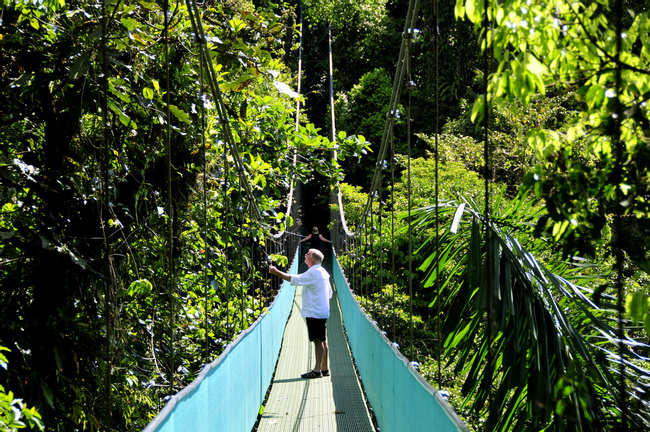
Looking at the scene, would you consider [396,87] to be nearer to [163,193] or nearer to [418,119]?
[163,193]

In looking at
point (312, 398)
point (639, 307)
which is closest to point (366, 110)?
point (312, 398)

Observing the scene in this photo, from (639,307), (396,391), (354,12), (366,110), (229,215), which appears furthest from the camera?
(354,12)

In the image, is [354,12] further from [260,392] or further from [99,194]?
[99,194]

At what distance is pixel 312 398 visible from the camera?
4969 mm

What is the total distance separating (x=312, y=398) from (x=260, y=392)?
0.87 metres

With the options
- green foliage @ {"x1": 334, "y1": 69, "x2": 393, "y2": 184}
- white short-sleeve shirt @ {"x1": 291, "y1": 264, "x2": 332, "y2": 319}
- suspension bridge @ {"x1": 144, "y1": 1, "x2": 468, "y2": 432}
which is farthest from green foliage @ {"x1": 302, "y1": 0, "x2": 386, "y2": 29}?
white short-sleeve shirt @ {"x1": 291, "y1": 264, "x2": 332, "y2": 319}

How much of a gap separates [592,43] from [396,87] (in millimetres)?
2285

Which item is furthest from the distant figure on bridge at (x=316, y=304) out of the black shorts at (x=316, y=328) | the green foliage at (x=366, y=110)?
the green foliage at (x=366, y=110)

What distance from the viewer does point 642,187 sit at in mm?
1125

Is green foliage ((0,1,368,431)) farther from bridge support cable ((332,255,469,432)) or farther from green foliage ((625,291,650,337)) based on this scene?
green foliage ((625,291,650,337))

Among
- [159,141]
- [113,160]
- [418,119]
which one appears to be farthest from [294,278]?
[418,119]

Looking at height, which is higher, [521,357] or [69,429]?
[521,357]

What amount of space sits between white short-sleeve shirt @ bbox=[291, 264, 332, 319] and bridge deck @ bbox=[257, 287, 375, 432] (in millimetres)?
564

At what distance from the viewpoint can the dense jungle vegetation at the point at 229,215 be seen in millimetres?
1127
